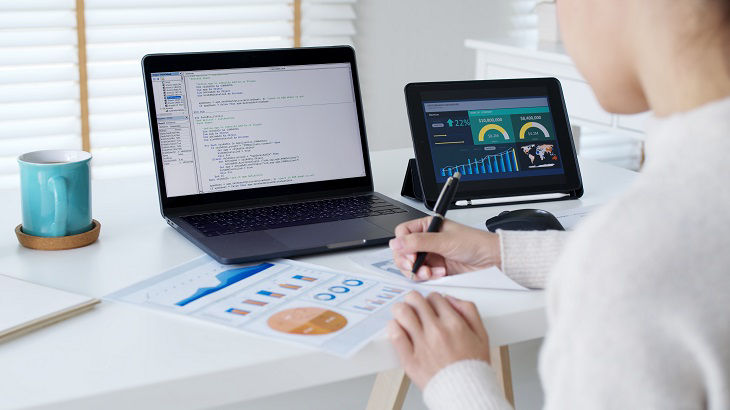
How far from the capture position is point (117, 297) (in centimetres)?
98

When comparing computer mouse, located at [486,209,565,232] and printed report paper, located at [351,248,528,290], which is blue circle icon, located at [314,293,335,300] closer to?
printed report paper, located at [351,248,528,290]

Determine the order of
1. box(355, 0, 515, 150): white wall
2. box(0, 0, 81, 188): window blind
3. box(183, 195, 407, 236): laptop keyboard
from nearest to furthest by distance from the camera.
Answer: box(183, 195, 407, 236): laptop keyboard, box(0, 0, 81, 188): window blind, box(355, 0, 515, 150): white wall

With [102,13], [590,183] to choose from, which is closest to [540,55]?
[590,183]

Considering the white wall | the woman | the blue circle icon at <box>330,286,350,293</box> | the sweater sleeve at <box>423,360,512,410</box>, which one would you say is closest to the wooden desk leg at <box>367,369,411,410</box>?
the blue circle icon at <box>330,286,350,293</box>

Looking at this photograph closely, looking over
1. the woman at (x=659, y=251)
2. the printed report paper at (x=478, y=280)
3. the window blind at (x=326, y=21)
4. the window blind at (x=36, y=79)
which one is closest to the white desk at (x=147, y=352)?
the printed report paper at (x=478, y=280)

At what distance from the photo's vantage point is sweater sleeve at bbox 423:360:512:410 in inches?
32.0

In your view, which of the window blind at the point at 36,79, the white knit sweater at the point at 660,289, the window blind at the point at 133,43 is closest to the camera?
the white knit sweater at the point at 660,289

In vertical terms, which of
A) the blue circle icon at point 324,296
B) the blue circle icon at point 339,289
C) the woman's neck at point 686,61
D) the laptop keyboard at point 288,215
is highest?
the woman's neck at point 686,61

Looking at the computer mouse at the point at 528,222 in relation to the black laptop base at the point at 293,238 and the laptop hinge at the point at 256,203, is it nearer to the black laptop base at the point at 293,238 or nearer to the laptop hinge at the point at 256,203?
the black laptop base at the point at 293,238

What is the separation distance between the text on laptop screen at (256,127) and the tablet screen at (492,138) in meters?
0.14

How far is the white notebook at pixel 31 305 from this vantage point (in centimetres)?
88

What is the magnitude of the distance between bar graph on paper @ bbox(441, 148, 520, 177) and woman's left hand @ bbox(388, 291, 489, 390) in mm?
506

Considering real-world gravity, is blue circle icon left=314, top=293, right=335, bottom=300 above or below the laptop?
below

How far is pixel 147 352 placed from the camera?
845 millimetres
